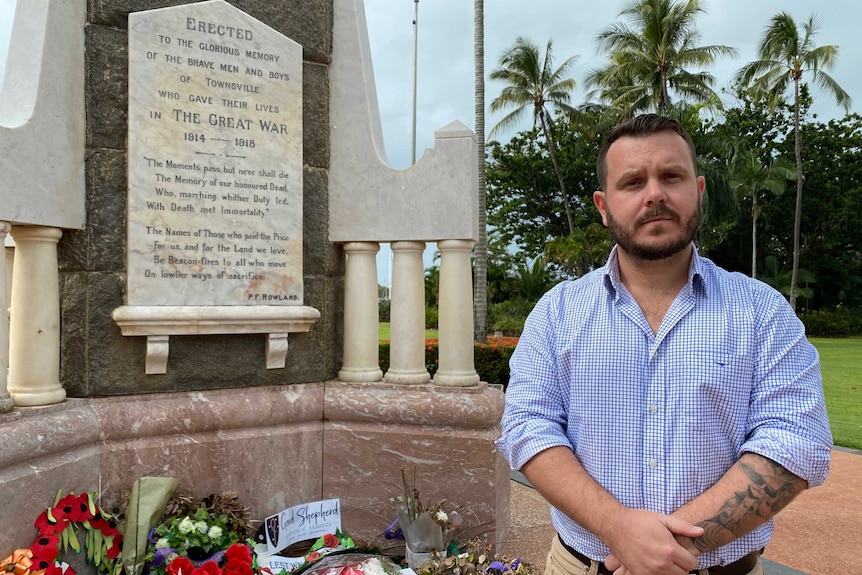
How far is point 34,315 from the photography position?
3.23 metres

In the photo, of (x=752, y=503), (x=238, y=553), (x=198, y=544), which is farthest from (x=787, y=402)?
(x=198, y=544)

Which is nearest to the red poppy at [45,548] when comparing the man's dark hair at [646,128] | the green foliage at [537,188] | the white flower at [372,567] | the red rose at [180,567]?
the red rose at [180,567]

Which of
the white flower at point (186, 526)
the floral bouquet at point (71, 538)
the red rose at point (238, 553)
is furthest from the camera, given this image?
the white flower at point (186, 526)

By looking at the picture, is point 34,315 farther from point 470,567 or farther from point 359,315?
point 470,567

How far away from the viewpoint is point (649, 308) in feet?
6.21

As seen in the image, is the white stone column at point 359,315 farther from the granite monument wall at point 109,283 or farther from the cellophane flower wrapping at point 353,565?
the cellophane flower wrapping at point 353,565

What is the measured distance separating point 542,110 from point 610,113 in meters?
2.90

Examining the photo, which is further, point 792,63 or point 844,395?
point 792,63

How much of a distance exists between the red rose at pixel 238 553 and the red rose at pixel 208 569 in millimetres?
91

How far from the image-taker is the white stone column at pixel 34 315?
126 inches

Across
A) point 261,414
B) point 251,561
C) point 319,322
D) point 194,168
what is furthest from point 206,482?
point 194,168

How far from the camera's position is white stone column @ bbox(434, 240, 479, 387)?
3994 mm

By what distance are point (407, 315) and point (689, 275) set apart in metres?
2.40

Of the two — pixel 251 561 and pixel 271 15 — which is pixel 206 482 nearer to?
pixel 251 561
